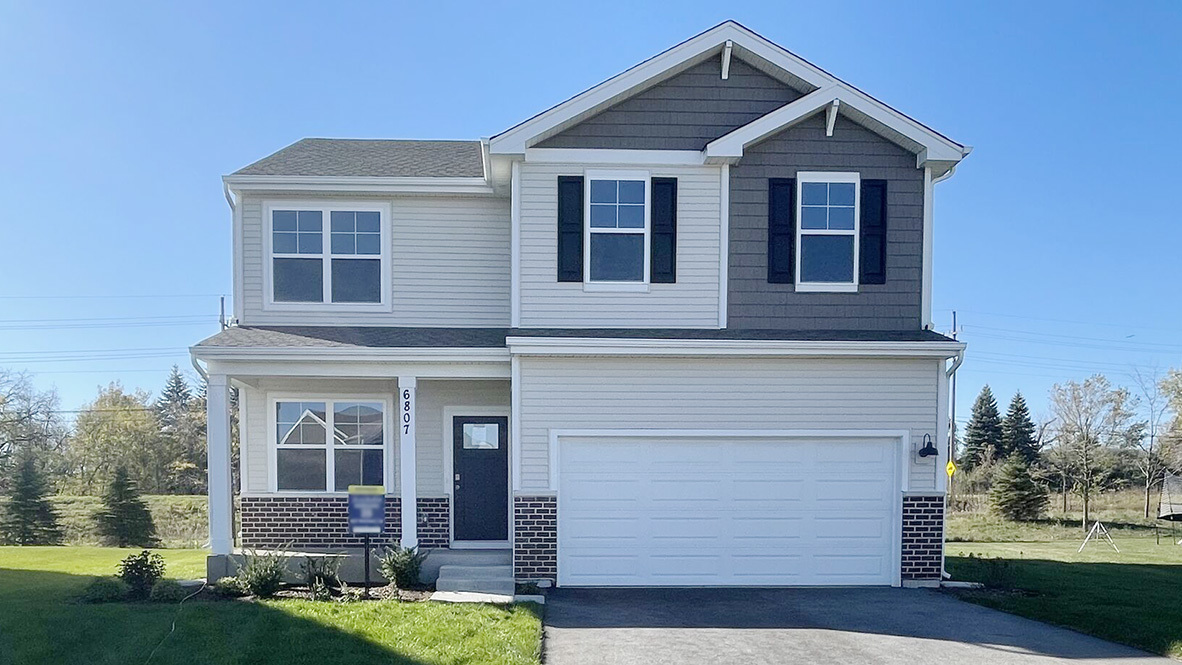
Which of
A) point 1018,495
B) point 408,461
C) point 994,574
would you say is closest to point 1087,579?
point 994,574

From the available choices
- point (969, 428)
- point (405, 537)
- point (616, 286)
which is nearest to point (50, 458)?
point (405, 537)

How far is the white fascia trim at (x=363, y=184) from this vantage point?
10.4m

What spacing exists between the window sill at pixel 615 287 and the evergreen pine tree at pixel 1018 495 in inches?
745

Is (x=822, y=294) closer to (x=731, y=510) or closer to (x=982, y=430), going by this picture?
(x=731, y=510)

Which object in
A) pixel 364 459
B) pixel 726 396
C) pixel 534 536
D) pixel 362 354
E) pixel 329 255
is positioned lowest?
pixel 534 536

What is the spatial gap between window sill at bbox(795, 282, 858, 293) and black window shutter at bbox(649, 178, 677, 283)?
1.79m

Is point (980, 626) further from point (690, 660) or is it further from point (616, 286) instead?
point (616, 286)

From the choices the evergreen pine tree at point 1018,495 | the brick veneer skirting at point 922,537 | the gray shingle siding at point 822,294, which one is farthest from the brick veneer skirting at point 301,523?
the evergreen pine tree at point 1018,495

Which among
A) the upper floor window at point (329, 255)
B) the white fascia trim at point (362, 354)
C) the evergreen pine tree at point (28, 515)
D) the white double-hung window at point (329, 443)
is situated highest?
the upper floor window at point (329, 255)

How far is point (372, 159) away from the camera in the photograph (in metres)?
11.6

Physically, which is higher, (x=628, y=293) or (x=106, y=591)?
(x=628, y=293)

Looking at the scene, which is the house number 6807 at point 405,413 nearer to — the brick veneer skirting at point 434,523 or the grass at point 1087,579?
the brick veneer skirting at point 434,523

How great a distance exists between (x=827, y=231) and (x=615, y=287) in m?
3.07

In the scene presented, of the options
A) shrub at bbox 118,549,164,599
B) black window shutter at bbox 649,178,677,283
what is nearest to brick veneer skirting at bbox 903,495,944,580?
black window shutter at bbox 649,178,677,283
